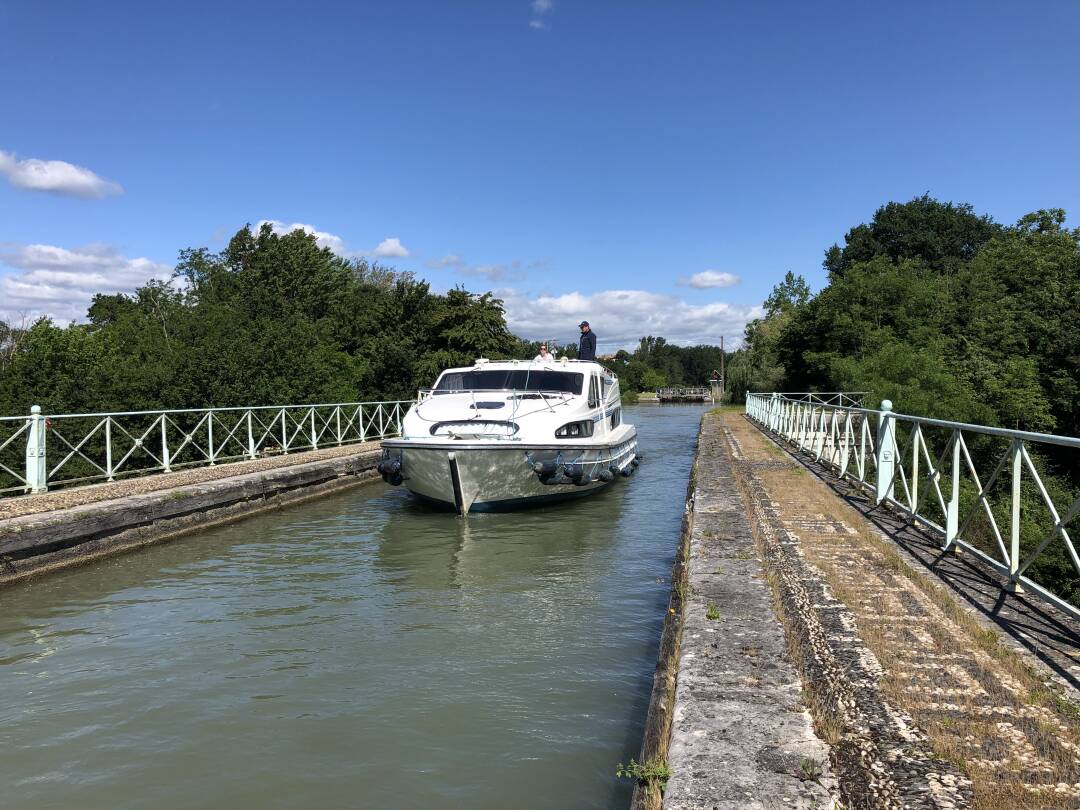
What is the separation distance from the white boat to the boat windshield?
0.02 m

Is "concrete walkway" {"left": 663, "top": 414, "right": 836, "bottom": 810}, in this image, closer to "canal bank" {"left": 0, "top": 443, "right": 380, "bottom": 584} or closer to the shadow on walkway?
the shadow on walkway

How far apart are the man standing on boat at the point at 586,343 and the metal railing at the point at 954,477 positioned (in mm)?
4450

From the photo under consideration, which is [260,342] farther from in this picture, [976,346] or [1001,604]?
[976,346]

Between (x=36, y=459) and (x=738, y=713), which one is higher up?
(x=36, y=459)

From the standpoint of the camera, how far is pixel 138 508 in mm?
9062

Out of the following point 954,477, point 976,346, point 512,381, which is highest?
point 976,346

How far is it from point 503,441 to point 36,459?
20.2ft

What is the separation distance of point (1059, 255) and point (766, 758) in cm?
4396

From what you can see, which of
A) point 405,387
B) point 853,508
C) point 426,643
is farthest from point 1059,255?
point 426,643

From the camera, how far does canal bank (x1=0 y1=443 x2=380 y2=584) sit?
769 cm

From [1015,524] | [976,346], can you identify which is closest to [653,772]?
[1015,524]

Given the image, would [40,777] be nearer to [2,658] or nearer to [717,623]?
[2,658]

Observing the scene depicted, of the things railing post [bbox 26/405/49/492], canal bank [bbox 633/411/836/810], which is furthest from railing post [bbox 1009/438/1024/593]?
railing post [bbox 26/405/49/492]

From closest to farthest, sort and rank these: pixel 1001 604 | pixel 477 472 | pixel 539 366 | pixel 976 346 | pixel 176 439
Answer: pixel 1001 604 → pixel 477 472 → pixel 539 366 → pixel 176 439 → pixel 976 346
